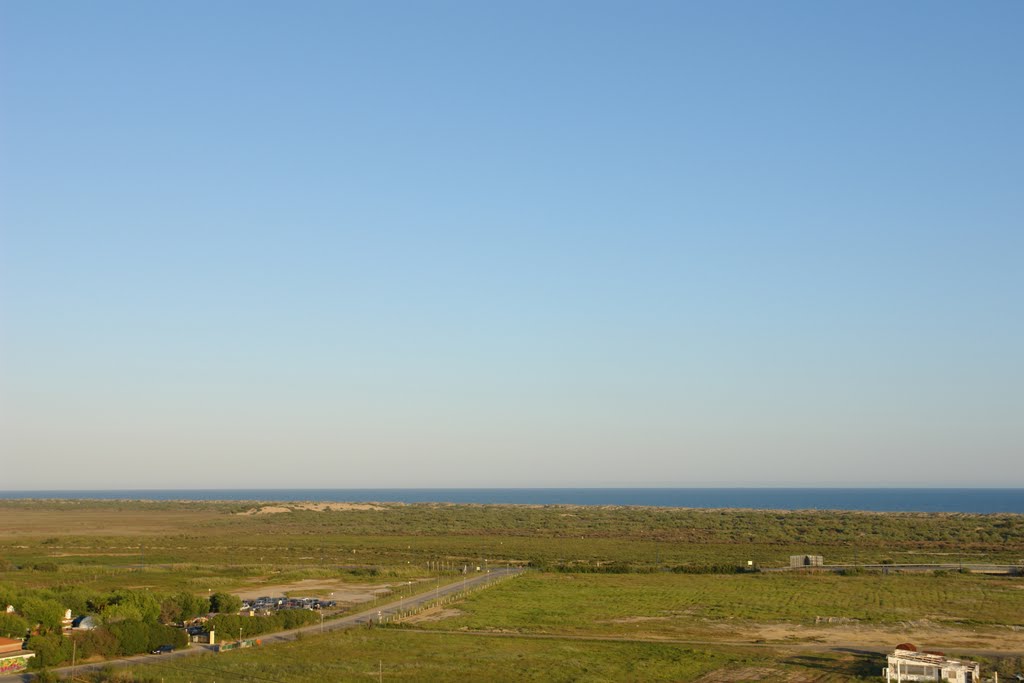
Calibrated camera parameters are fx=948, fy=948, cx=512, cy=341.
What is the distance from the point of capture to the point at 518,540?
4638 inches

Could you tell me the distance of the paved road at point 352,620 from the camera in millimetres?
40981

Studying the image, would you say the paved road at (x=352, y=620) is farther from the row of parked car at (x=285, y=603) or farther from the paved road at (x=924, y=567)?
the paved road at (x=924, y=567)

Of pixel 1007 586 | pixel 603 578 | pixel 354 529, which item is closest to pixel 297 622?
pixel 603 578

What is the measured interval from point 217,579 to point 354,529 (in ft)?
219

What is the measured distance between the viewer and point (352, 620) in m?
54.5

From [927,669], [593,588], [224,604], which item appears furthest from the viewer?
[593,588]

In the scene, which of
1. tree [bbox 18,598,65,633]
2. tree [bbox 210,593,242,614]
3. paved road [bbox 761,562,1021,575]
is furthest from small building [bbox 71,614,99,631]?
paved road [bbox 761,562,1021,575]

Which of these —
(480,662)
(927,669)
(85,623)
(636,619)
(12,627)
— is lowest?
(636,619)

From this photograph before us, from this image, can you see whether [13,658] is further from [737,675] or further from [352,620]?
[737,675]

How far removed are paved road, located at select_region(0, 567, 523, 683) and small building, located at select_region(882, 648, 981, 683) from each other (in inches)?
1085

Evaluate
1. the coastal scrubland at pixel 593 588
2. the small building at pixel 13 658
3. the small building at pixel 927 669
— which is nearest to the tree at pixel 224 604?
the coastal scrubland at pixel 593 588

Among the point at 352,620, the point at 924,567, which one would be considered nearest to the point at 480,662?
the point at 352,620

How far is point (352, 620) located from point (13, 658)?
18803 mm

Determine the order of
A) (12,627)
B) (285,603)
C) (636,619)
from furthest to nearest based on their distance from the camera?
1. (285,603)
2. (636,619)
3. (12,627)
